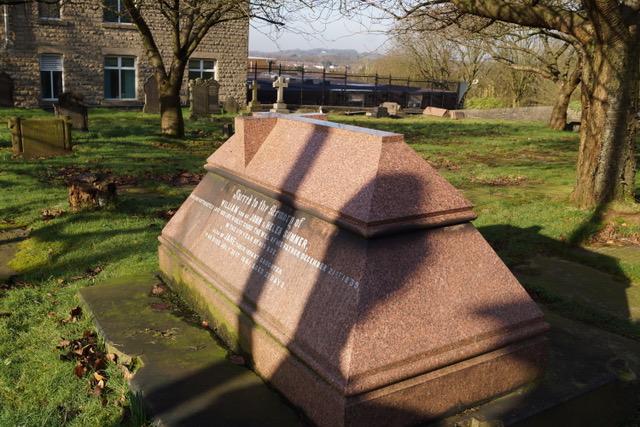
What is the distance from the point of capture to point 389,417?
3361 mm

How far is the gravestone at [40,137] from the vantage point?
12352 mm

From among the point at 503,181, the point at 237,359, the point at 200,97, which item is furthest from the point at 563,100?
the point at 237,359

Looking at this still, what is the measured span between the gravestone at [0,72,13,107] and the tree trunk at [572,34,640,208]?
74.4 feet

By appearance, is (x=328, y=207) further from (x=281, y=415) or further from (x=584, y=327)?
(x=584, y=327)

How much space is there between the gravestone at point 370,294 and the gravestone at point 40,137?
31.7 feet

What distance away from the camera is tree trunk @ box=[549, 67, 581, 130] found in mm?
23359

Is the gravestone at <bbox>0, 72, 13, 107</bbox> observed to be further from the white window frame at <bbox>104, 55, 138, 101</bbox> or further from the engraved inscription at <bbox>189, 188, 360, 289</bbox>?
the engraved inscription at <bbox>189, 188, 360, 289</bbox>

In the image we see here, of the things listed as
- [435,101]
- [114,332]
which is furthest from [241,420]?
[435,101]

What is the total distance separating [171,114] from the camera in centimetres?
1677

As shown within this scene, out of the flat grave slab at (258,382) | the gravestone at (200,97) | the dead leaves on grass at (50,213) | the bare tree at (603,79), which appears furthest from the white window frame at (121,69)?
the flat grave slab at (258,382)

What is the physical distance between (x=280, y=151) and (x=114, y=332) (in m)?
1.91

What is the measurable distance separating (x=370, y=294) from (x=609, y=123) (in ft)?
23.4

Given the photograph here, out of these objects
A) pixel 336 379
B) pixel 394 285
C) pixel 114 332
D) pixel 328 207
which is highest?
pixel 328 207

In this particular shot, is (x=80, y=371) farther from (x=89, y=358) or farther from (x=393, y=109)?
(x=393, y=109)
